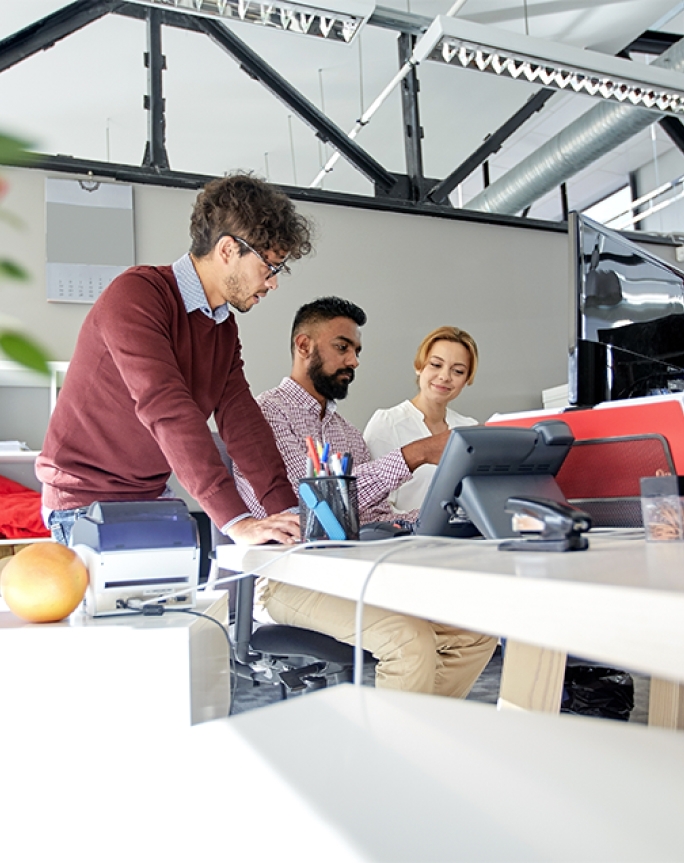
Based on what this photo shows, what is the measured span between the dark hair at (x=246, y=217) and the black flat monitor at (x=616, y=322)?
614 millimetres

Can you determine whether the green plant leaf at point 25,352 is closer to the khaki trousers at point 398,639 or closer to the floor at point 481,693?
the khaki trousers at point 398,639

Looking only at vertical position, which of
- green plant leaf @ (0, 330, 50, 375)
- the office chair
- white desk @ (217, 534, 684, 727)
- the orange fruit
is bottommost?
the office chair

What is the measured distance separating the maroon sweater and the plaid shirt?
0.16 metres

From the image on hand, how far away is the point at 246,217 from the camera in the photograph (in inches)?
62.2

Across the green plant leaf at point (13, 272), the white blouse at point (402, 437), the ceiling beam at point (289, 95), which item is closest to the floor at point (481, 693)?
the white blouse at point (402, 437)

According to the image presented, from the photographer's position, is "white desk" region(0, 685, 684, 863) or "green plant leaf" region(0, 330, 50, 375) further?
"white desk" region(0, 685, 684, 863)

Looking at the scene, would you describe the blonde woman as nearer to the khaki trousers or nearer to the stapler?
the khaki trousers

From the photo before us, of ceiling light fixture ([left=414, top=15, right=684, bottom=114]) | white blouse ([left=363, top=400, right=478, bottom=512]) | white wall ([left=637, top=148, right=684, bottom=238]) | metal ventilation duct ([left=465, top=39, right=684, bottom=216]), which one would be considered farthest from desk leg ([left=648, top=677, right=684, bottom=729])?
white wall ([left=637, top=148, right=684, bottom=238])

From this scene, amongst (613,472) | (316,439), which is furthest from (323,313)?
(613,472)

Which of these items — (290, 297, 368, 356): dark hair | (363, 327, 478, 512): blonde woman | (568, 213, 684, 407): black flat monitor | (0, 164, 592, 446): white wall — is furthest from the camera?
(0, 164, 592, 446): white wall

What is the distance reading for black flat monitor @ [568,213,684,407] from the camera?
4.17ft

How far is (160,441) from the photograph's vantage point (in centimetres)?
133

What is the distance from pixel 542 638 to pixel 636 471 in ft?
2.31

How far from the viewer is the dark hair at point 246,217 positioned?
62.5 inches
